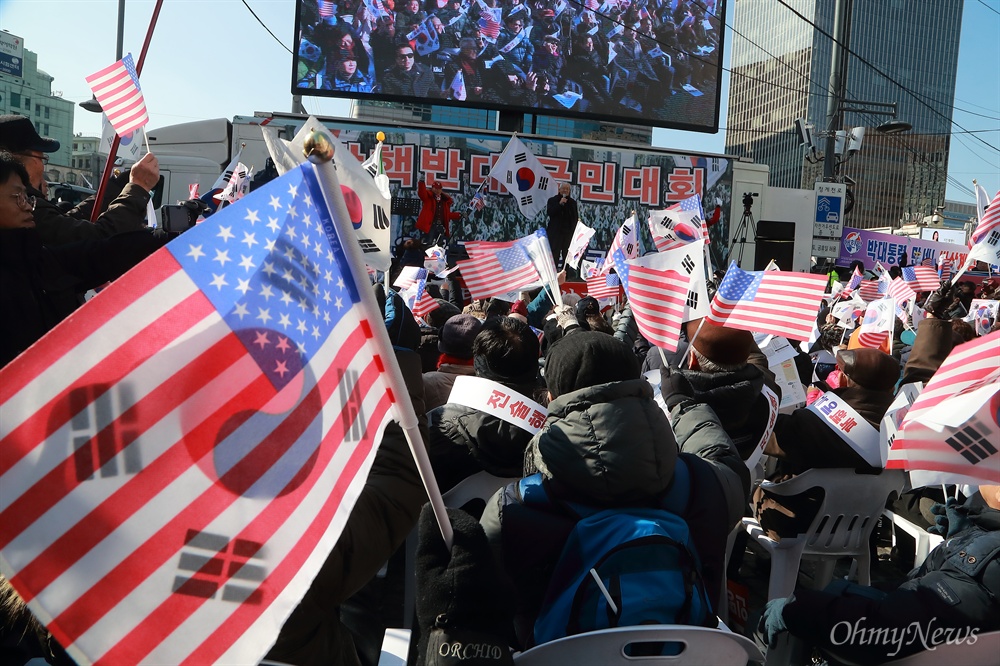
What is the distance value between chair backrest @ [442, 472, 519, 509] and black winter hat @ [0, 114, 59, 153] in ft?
7.06

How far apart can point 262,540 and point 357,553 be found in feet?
1.57

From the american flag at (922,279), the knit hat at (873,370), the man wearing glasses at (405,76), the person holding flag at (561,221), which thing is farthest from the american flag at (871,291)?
the man wearing glasses at (405,76)

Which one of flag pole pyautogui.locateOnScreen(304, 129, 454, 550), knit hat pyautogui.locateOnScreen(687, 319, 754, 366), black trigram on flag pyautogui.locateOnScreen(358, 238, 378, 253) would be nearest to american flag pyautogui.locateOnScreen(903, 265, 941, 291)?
knit hat pyautogui.locateOnScreen(687, 319, 754, 366)

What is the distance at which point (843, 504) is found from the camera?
12.0 ft

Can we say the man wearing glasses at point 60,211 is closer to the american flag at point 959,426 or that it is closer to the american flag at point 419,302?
the american flag at point 959,426

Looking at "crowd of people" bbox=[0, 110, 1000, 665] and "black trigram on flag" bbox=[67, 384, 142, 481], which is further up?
"black trigram on flag" bbox=[67, 384, 142, 481]

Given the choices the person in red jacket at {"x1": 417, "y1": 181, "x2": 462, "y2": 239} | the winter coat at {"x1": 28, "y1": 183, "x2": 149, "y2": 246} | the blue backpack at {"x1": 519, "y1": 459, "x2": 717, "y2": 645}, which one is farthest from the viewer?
the person in red jacket at {"x1": 417, "y1": 181, "x2": 462, "y2": 239}

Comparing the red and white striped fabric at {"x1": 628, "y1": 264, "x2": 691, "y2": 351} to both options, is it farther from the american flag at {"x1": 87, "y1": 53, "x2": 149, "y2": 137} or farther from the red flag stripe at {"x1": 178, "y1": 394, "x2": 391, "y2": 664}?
the american flag at {"x1": 87, "y1": 53, "x2": 149, "y2": 137}

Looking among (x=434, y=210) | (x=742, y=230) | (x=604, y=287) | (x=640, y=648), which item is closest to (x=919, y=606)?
(x=640, y=648)

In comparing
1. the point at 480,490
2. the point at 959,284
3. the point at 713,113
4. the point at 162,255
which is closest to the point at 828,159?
the point at 713,113

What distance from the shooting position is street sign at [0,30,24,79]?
7550 centimetres

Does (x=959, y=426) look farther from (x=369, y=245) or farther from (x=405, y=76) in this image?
(x=405, y=76)

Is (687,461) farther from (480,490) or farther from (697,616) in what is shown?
(480,490)

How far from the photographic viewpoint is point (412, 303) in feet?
20.3
